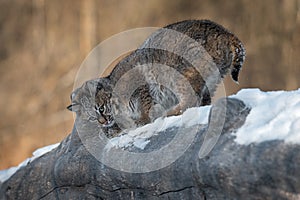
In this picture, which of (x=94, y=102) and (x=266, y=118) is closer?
(x=266, y=118)

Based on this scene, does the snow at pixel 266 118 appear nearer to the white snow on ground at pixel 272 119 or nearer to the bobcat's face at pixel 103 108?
the white snow on ground at pixel 272 119

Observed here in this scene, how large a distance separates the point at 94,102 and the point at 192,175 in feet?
5.44

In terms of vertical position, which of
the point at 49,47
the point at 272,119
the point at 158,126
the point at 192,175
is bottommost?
the point at 192,175

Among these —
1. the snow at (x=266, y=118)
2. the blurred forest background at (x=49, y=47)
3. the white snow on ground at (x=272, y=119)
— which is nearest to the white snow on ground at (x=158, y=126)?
the snow at (x=266, y=118)

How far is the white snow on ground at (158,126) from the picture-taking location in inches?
129

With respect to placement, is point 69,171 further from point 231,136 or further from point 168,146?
point 231,136

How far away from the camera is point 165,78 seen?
4336mm

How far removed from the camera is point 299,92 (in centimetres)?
290

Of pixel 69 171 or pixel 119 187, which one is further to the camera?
pixel 69 171

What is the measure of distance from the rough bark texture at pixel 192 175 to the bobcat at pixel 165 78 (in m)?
0.39

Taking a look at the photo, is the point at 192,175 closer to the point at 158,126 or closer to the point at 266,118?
the point at 266,118

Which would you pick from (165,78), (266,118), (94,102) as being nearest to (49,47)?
(94,102)

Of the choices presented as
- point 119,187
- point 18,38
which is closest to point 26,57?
point 18,38

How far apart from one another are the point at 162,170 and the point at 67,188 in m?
1.00
